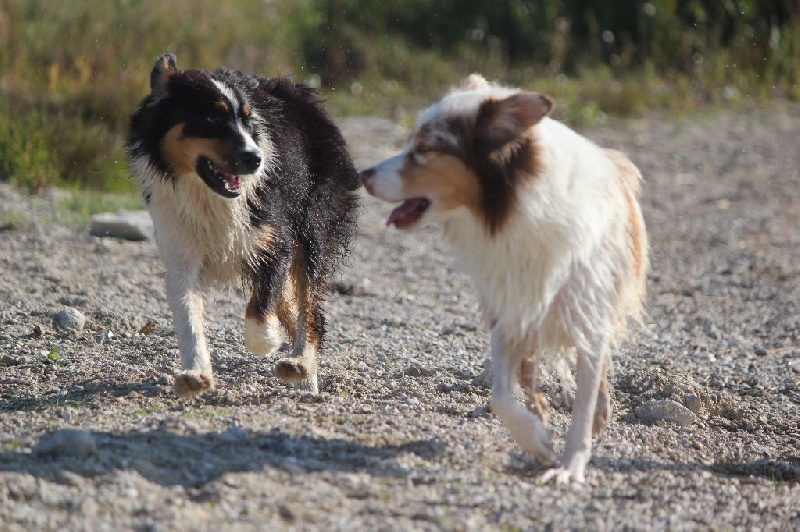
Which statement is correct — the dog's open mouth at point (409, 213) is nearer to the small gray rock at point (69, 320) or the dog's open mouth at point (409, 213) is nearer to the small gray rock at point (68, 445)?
the small gray rock at point (68, 445)

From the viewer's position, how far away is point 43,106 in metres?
11.1

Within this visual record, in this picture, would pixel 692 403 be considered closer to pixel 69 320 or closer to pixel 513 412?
pixel 513 412

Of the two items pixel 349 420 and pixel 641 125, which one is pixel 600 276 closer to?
pixel 349 420

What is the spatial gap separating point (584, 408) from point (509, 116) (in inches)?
48.4

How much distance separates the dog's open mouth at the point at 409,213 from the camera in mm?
4660

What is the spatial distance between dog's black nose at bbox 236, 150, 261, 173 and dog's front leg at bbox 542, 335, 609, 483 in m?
1.82

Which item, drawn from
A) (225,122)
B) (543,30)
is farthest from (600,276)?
(543,30)

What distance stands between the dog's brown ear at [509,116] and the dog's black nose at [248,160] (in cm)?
141

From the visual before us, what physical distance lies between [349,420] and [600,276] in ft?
4.09

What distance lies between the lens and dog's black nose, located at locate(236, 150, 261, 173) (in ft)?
18.1

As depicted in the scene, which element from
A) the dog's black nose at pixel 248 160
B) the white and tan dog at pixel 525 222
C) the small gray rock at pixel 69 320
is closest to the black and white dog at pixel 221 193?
the dog's black nose at pixel 248 160

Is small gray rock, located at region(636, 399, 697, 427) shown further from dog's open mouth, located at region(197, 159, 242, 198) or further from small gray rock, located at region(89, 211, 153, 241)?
small gray rock, located at region(89, 211, 153, 241)

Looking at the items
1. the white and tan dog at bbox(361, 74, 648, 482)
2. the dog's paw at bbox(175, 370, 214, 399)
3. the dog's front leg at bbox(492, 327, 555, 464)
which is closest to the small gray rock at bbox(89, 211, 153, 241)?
the dog's paw at bbox(175, 370, 214, 399)

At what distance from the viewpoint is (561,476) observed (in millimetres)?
4539
